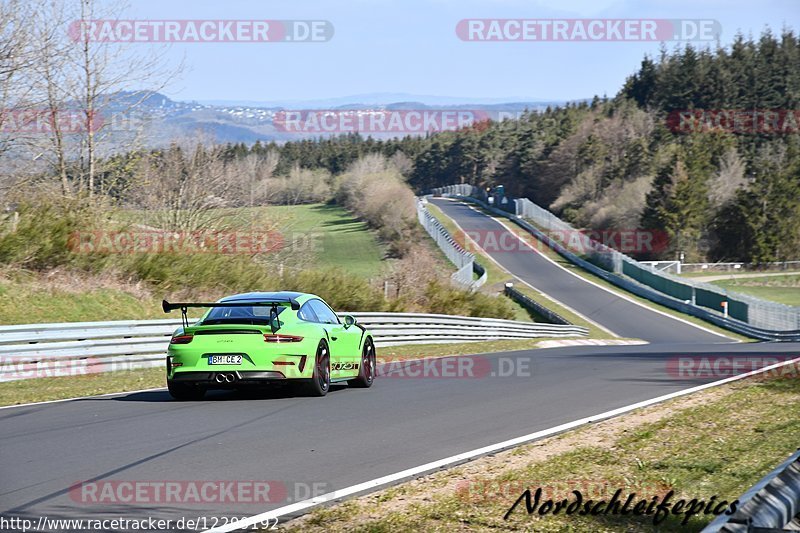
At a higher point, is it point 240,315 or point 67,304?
point 240,315

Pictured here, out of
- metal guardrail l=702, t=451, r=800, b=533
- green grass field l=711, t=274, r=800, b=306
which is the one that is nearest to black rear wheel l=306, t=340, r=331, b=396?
metal guardrail l=702, t=451, r=800, b=533

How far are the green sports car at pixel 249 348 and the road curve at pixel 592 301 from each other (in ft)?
119

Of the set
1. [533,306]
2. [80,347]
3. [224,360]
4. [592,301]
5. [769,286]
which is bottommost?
[769,286]

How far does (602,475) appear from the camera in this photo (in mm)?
7309

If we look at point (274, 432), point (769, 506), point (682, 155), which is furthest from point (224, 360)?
point (682, 155)

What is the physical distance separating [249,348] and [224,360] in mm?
337

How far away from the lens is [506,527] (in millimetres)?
5730

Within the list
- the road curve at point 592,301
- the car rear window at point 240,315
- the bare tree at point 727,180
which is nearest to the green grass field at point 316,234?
the road curve at point 592,301

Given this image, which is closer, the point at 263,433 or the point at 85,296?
the point at 263,433

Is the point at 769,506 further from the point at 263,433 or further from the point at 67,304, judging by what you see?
the point at 67,304

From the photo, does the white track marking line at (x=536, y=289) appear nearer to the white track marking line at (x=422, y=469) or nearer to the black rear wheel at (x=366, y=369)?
the black rear wheel at (x=366, y=369)

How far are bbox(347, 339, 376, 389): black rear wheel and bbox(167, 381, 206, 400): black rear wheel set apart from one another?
2.57m

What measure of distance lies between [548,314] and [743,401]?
4131cm

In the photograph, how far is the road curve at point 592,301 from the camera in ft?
162
